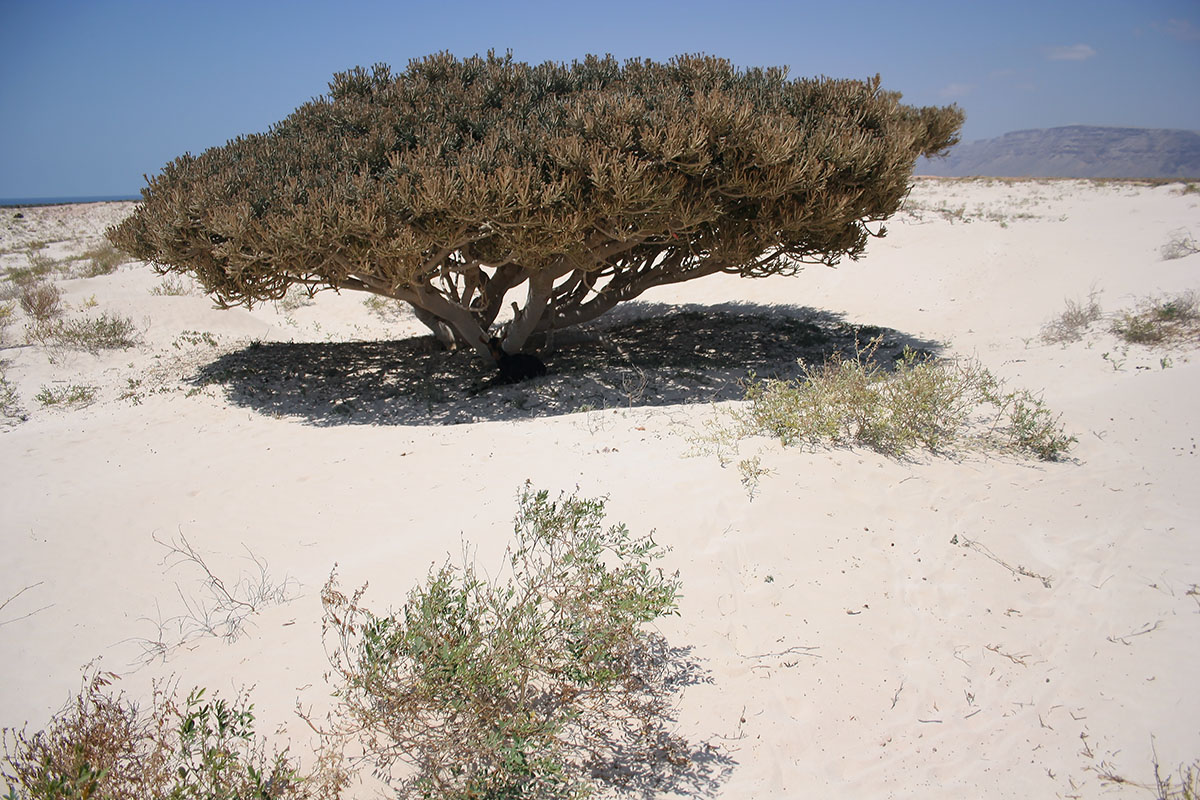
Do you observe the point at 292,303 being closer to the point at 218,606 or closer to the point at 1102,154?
the point at 218,606

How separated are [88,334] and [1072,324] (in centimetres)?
1572

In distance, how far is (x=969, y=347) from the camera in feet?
34.0

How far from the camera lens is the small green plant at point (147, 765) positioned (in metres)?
2.46

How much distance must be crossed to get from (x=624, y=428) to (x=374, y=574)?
9.69 ft

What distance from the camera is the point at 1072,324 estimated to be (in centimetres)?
975

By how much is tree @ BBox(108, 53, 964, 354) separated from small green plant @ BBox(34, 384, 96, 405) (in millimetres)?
2236

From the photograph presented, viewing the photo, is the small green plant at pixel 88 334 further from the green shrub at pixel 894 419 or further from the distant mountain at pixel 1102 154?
the distant mountain at pixel 1102 154

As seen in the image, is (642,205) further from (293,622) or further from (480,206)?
(293,622)

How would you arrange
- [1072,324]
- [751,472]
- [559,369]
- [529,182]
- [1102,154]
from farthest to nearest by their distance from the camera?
[1102,154] < [559,369] < [1072,324] < [529,182] < [751,472]

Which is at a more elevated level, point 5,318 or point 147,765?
point 5,318

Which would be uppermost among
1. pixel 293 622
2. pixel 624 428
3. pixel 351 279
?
pixel 351 279

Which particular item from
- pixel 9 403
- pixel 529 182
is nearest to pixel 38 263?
pixel 9 403

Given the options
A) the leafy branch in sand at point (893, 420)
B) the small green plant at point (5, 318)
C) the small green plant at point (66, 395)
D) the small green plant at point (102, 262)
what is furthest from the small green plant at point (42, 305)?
the leafy branch in sand at point (893, 420)

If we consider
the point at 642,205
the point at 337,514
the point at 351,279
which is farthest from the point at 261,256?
the point at 642,205
